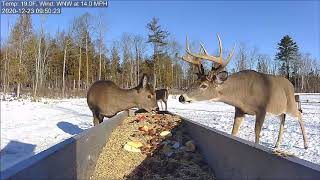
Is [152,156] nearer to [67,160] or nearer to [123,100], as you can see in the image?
[67,160]

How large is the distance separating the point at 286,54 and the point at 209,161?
82067mm

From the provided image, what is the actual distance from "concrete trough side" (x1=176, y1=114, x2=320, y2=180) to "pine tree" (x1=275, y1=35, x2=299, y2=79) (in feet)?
260

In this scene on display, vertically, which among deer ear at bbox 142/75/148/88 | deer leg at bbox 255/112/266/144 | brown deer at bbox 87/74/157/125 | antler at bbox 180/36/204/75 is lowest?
deer leg at bbox 255/112/266/144

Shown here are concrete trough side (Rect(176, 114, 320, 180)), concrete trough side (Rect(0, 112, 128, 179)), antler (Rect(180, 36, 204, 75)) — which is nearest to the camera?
concrete trough side (Rect(0, 112, 128, 179))

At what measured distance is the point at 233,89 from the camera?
9281mm

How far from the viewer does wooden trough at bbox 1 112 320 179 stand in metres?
2.82

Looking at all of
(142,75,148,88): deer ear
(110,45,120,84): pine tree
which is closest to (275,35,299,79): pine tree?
(110,45,120,84): pine tree

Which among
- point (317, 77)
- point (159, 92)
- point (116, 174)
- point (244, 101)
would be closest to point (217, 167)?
point (116, 174)

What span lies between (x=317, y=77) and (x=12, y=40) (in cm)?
7545

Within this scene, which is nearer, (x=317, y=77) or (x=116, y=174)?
(x=116, y=174)

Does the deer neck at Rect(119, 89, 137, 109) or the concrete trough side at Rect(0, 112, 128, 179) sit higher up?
the deer neck at Rect(119, 89, 137, 109)

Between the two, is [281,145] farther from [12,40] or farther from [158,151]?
[12,40]

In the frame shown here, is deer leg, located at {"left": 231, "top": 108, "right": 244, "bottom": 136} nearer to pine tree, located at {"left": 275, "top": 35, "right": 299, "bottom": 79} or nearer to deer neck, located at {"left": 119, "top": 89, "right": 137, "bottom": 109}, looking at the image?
deer neck, located at {"left": 119, "top": 89, "right": 137, "bottom": 109}

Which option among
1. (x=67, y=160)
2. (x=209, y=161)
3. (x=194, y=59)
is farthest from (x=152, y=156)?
(x=194, y=59)
